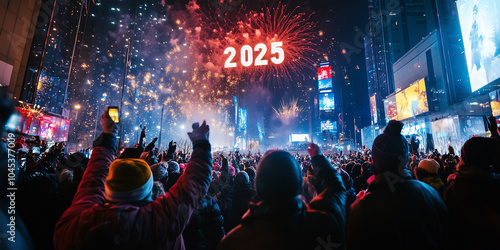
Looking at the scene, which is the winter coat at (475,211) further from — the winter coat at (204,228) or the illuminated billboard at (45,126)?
the illuminated billboard at (45,126)

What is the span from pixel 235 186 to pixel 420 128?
42.0 m

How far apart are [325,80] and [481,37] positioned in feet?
140

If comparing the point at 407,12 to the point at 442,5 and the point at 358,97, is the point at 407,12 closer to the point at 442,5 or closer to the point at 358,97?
the point at 442,5

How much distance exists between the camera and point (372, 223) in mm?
1586

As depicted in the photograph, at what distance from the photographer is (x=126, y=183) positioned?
4.67 ft

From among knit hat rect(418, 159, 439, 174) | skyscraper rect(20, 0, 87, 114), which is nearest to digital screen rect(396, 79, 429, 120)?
knit hat rect(418, 159, 439, 174)

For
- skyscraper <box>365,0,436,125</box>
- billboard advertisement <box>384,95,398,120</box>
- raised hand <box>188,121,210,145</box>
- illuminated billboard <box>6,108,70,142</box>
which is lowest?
raised hand <box>188,121,210,145</box>

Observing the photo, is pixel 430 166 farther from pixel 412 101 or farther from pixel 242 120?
pixel 242 120

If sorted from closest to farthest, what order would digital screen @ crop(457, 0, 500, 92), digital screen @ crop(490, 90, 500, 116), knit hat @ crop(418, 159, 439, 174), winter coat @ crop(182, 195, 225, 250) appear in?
winter coat @ crop(182, 195, 225, 250)
knit hat @ crop(418, 159, 439, 174)
digital screen @ crop(457, 0, 500, 92)
digital screen @ crop(490, 90, 500, 116)

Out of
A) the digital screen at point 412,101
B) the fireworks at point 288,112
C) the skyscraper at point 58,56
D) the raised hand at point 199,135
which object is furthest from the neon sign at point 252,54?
the fireworks at point 288,112

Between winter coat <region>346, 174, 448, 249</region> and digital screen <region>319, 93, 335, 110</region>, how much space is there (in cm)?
6161

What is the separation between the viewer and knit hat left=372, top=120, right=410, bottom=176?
1.75 metres

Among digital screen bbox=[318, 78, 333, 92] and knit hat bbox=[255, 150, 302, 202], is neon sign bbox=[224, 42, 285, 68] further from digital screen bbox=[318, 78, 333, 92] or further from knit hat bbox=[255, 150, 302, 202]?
digital screen bbox=[318, 78, 333, 92]

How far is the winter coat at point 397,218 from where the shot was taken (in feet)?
5.01
